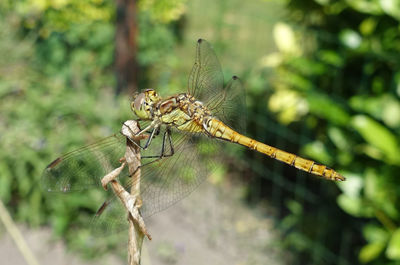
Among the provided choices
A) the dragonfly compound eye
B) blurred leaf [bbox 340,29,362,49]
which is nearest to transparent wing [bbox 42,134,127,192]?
the dragonfly compound eye

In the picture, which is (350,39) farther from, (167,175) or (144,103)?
(144,103)

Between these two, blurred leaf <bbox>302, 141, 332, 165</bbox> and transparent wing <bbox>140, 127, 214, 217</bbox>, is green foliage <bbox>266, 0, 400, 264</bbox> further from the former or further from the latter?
transparent wing <bbox>140, 127, 214, 217</bbox>

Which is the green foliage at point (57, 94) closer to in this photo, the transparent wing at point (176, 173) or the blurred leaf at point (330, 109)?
the blurred leaf at point (330, 109)

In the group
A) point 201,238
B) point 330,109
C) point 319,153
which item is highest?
point 330,109

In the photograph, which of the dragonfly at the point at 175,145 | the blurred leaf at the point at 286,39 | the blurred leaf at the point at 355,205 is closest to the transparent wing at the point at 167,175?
the dragonfly at the point at 175,145

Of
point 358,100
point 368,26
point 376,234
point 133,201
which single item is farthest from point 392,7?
point 133,201

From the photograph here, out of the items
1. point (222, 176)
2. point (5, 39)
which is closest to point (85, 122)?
point (222, 176)

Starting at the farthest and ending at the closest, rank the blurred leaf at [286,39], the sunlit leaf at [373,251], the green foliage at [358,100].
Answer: the blurred leaf at [286,39], the sunlit leaf at [373,251], the green foliage at [358,100]
